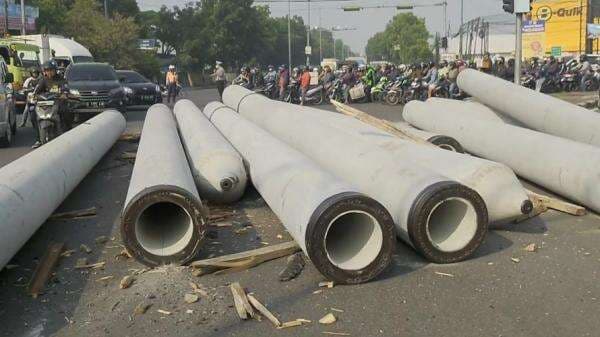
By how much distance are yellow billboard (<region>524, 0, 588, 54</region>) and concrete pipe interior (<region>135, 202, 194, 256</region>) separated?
44.9m

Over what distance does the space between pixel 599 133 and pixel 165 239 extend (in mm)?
6108

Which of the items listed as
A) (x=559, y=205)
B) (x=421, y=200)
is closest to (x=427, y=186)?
(x=421, y=200)

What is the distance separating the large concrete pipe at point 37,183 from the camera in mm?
5102

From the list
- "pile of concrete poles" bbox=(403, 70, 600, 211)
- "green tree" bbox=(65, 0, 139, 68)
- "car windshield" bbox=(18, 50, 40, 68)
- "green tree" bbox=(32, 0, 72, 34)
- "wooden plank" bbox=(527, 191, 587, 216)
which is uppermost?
"green tree" bbox=(32, 0, 72, 34)

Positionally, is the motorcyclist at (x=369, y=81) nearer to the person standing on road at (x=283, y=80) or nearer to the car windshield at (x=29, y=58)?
the person standing on road at (x=283, y=80)

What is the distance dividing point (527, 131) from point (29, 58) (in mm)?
20745

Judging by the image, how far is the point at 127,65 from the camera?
45.2 m

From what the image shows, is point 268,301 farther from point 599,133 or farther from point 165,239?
point 599,133

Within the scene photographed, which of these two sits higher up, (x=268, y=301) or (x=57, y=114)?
(x=57, y=114)

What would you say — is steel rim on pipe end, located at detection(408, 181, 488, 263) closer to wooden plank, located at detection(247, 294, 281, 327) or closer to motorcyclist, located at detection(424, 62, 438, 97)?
wooden plank, located at detection(247, 294, 281, 327)

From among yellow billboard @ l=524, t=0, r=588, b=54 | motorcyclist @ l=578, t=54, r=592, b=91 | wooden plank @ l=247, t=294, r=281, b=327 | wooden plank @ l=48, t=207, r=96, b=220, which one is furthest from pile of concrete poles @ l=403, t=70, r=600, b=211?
yellow billboard @ l=524, t=0, r=588, b=54

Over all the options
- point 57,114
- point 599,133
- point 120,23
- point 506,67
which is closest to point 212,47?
point 120,23

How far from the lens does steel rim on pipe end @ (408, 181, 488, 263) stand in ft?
16.9

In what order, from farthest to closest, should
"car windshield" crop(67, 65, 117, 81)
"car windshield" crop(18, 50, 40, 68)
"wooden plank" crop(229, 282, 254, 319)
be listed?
1. "car windshield" crop(18, 50, 40, 68)
2. "car windshield" crop(67, 65, 117, 81)
3. "wooden plank" crop(229, 282, 254, 319)
